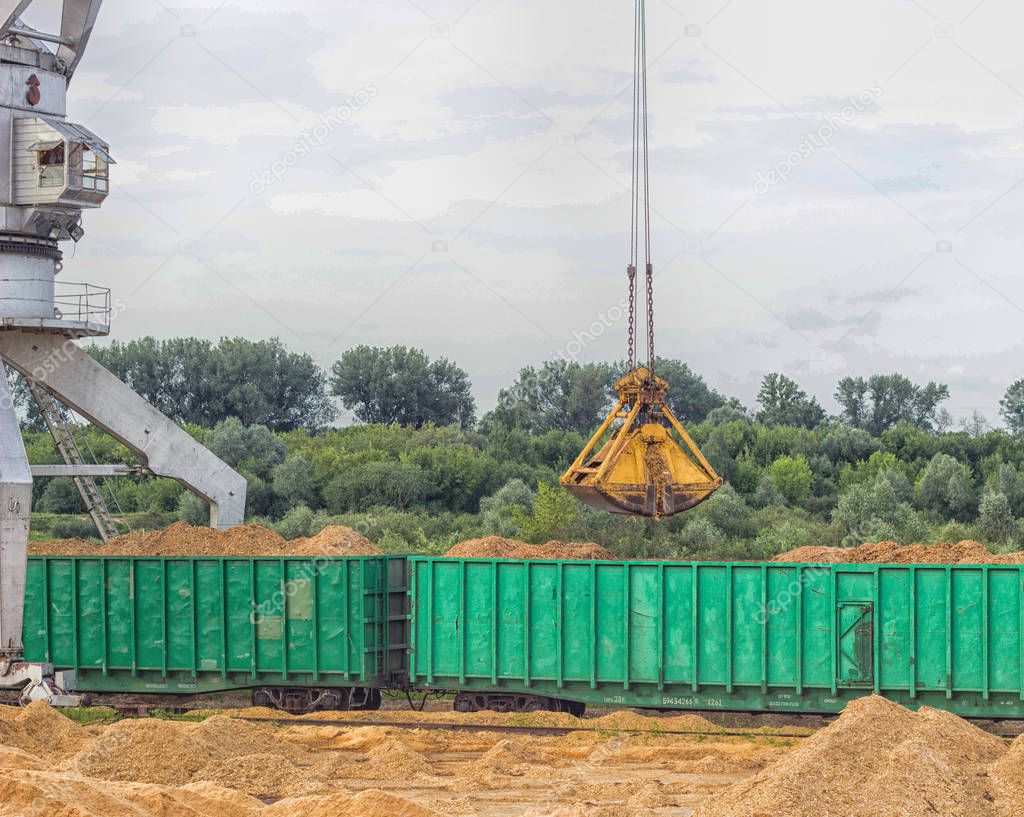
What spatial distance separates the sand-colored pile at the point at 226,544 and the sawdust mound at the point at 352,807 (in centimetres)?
1065

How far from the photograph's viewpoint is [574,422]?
7025cm

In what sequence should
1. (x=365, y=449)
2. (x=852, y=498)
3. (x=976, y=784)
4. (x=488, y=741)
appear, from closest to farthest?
(x=976, y=784)
(x=488, y=741)
(x=852, y=498)
(x=365, y=449)

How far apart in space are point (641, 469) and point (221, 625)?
24.4ft

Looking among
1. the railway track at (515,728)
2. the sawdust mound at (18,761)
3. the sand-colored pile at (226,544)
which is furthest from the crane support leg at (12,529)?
the sawdust mound at (18,761)

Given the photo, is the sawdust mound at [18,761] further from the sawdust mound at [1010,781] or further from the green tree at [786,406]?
the green tree at [786,406]

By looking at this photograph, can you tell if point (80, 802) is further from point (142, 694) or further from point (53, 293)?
point (53, 293)

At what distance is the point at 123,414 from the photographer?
27.0 m

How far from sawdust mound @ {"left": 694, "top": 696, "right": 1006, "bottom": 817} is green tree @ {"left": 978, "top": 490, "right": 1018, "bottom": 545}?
82.9 feet

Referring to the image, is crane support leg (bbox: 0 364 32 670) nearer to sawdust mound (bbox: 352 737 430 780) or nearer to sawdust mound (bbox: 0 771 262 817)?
sawdust mound (bbox: 352 737 430 780)

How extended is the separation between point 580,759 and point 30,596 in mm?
10570

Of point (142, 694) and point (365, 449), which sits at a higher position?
point (365, 449)

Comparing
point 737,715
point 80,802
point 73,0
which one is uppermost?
point 73,0

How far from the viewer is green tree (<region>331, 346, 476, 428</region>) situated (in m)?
74.2

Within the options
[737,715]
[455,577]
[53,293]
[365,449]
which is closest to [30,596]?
[53,293]
